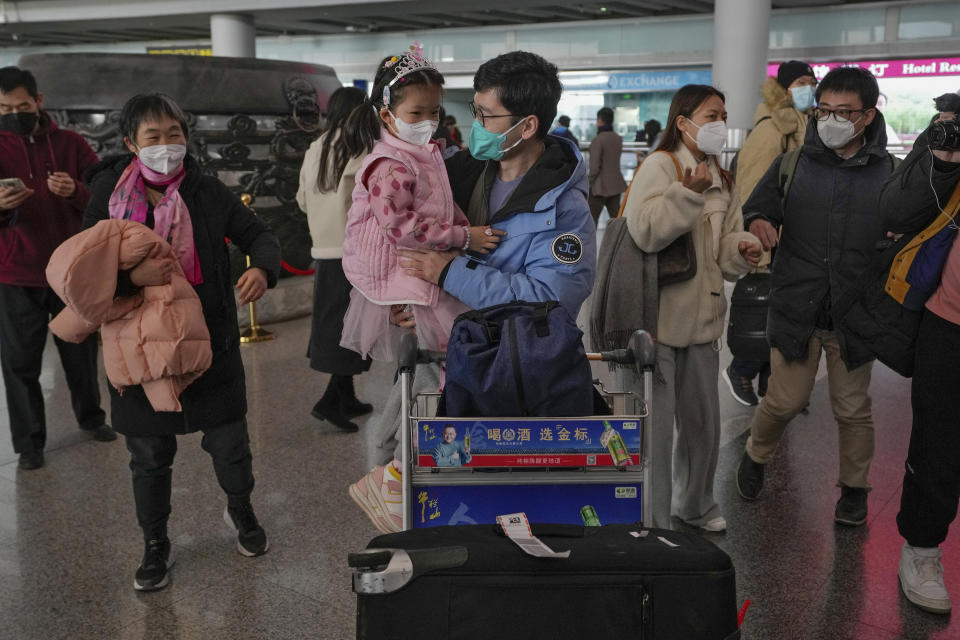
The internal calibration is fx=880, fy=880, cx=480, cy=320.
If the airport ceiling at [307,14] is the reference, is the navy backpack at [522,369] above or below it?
below

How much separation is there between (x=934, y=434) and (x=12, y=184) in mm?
3951

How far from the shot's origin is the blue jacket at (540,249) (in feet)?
7.99

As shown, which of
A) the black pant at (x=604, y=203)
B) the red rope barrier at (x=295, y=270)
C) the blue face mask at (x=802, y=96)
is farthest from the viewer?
the black pant at (x=604, y=203)

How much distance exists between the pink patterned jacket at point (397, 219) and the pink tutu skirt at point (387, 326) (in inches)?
2.4

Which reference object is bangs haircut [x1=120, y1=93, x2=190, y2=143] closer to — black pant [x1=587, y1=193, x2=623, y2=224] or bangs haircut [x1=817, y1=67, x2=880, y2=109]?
bangs haircut [x1=817, y1=67, x2=880, y2=109]

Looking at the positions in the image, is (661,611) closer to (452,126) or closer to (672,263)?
(672,263)

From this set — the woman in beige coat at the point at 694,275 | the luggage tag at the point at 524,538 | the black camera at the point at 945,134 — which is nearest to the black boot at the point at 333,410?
the woman in beige coat at the point at 694,275

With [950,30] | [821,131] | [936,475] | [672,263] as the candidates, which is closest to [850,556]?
[936,475]

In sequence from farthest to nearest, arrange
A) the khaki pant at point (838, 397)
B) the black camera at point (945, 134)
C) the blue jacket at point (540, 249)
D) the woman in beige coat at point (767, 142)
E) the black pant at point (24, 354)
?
1. the woman in beige coat at point (767, 142)
2. the black pant at point (24, 354)
3. the khaki pant at point (838, 397)
4. the black camera at point (945, 134)
5. the blue jacket at point (540, 249)

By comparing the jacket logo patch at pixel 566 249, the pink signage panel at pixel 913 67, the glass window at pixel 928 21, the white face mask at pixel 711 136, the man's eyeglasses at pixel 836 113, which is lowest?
the jacket logo patch at pixel 566 249

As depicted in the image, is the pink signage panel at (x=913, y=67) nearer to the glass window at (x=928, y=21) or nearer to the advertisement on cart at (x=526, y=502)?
the glass window at (x=928, y=21)

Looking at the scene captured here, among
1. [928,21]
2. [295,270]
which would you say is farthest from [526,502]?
[928,21]

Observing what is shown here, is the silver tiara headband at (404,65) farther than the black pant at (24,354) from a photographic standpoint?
No

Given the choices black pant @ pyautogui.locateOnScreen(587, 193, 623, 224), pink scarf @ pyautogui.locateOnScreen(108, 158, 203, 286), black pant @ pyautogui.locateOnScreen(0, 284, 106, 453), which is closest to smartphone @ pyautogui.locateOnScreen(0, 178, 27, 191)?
black pant @ pyautogui.locateOnScreen(0, 284, 106, 453)
